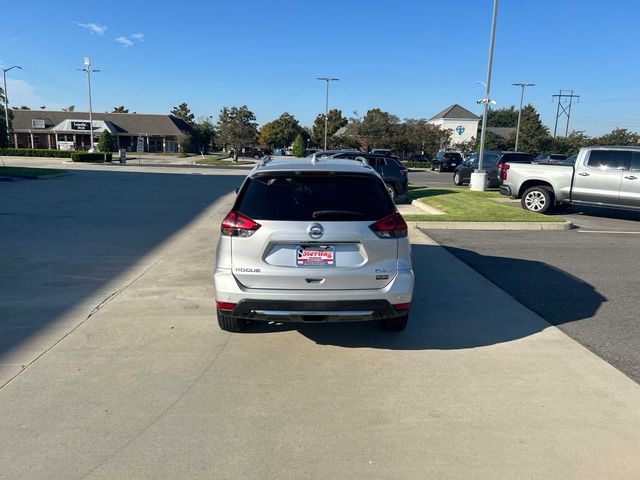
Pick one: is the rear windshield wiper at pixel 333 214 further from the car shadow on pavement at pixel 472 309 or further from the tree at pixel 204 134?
the tree at pixel 204 134

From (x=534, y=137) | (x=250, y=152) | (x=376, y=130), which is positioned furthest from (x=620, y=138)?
(x=250, y=152)

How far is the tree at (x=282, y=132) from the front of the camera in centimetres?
10362

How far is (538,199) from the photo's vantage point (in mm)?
14133

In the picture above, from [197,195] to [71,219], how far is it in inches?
273

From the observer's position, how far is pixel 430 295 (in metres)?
6.25

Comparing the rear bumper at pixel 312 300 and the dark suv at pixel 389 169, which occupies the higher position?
the dark suv at pixel 389 169

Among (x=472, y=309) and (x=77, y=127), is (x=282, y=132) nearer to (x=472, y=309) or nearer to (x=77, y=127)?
(x=77, y=127)

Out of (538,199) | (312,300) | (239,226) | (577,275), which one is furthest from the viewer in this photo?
(538,199)

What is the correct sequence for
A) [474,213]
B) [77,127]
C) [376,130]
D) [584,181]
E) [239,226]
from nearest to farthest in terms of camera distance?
[239,226], [474,213], [584,181], [376,130], [77,127]

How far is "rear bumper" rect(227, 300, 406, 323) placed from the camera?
4086 millimetres

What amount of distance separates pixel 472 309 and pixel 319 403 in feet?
9.26

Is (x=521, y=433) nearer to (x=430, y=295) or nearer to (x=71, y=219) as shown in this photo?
(x=430, y=295)

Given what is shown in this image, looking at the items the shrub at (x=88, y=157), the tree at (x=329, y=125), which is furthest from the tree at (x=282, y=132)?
the shrub at (x=88, y=157)

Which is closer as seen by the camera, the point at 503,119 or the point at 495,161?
the point at 495,161
